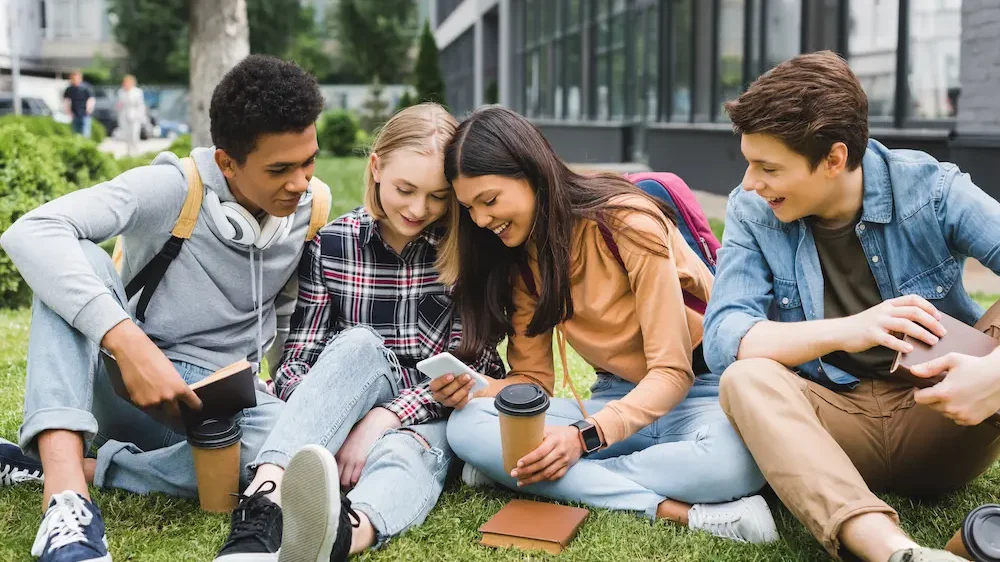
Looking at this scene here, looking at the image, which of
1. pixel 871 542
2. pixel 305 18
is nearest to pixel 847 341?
pixel 871 542

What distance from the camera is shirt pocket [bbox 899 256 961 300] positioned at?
101 inches

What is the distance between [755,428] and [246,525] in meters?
1.25

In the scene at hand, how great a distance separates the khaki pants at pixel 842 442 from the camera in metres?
2.17

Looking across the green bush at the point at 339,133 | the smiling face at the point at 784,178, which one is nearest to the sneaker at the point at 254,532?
the smiling face at the point at 784,178

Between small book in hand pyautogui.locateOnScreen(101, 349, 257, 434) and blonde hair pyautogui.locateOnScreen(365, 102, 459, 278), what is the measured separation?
0.77m

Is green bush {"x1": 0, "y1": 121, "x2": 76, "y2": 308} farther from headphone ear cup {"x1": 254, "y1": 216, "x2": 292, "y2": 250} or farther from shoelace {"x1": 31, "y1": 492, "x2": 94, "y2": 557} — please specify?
shoelace {"x1": 31, "y1": 492, "x2": 94, "y2": 557}

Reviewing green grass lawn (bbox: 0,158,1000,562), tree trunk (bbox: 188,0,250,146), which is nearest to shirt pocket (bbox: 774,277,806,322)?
green grass lawn (bbox: 0,158,1000,562)

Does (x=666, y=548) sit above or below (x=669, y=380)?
below

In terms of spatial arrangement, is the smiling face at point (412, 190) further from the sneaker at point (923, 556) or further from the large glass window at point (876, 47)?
the large glass window at point (876, 47)

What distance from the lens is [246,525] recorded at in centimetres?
230

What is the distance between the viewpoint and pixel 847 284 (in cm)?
265

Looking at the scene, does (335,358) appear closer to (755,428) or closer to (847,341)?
(755,428)

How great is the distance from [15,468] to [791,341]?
232 centimetres

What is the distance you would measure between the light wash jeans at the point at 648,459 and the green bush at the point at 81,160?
5871 millimetres
